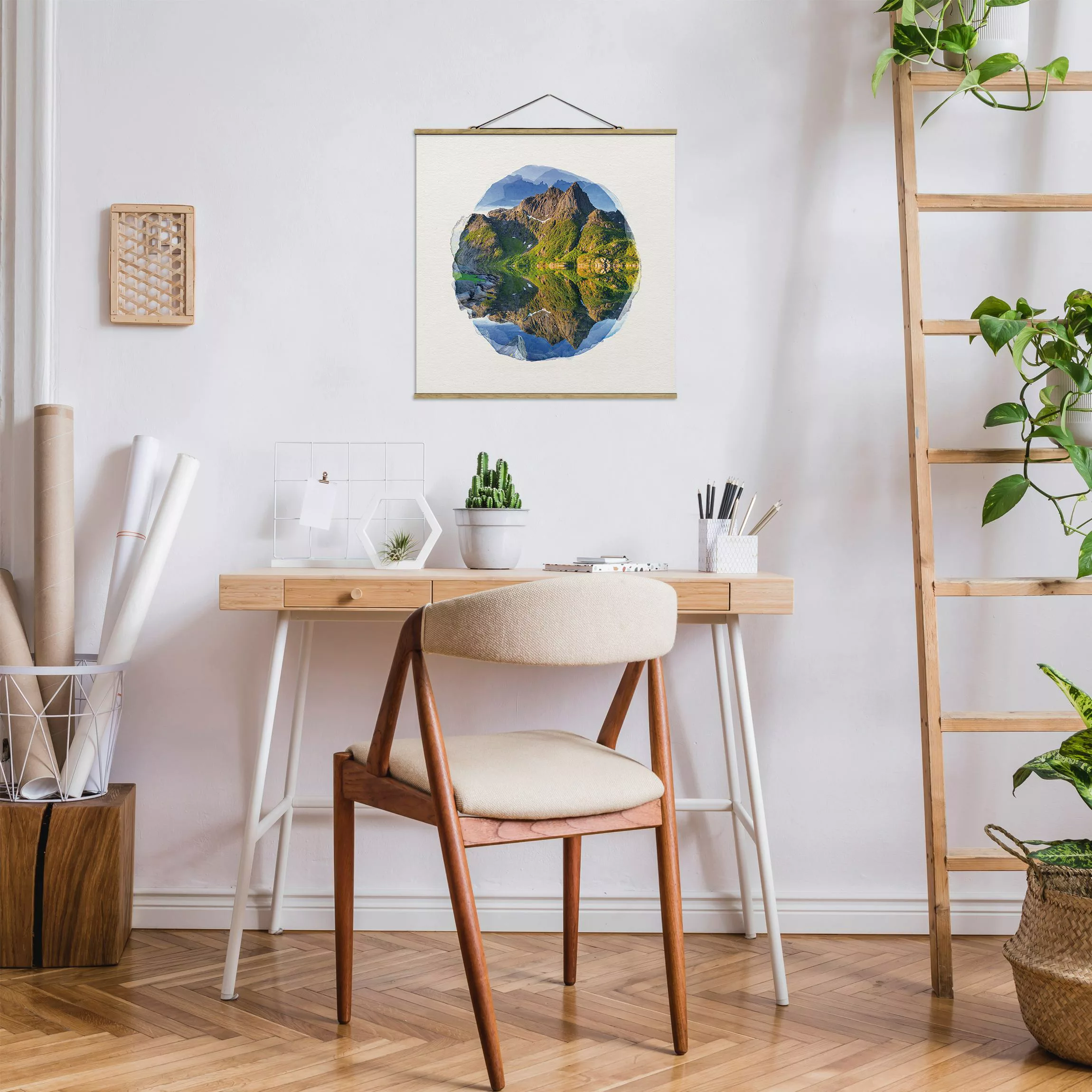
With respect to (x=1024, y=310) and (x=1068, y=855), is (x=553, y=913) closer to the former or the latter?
(x=1068, y=855)

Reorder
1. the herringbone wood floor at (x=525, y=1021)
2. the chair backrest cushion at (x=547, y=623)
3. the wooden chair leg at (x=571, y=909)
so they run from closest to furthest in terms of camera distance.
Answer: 1. the chair backrest cushion at (x=547, y=623)
2. the herringbone wood floor at (x=525, y=1021)
3. the wooden chair leg at (x=571, y=909)

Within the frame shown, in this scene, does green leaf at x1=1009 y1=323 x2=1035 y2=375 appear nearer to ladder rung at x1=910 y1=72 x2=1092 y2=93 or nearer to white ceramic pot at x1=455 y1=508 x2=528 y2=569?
ladder rung at x1=910 y1=72 x2=1092 y2=93

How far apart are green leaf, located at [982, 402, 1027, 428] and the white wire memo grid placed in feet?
4.23

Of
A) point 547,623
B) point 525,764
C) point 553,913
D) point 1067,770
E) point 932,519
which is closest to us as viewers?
Result: point 547,623

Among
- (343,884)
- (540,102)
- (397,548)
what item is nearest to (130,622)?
(397,548)

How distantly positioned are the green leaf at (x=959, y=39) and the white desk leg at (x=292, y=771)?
1.90 m

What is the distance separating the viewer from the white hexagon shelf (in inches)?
91.4

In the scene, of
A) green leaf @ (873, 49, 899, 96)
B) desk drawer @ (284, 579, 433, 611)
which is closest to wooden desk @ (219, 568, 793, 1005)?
desk drawer @ (284, 579, 433, 611)

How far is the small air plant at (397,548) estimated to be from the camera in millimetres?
2424

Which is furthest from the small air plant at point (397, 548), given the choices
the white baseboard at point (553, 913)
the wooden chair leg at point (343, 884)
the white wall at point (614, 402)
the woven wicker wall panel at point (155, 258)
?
the white baseboard at point (553, 913)

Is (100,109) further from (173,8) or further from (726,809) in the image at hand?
(726,809)

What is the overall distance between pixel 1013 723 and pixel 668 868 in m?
0.87

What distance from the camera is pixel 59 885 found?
2221 millimetres

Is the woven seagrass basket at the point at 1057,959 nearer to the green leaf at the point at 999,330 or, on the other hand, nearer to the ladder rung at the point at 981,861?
the ladder rung at the point at 981,861
